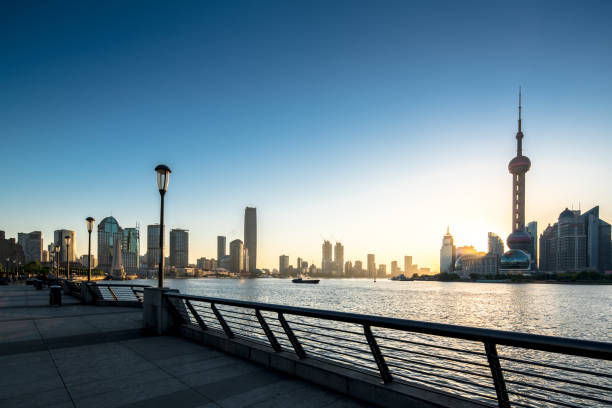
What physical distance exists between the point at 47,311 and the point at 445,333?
19.1 m

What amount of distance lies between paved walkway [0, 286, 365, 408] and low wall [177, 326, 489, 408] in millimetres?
197

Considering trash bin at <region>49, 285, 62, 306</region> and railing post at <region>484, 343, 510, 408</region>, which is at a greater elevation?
railing post at <region>484, 343, 510, 408</region>

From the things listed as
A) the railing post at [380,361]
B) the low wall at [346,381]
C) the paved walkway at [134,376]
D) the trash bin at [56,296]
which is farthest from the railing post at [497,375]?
the trash bin at [56,296]

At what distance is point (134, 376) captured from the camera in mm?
6836

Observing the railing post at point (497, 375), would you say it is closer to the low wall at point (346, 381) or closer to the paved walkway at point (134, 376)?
the low wall at point (346, 381)

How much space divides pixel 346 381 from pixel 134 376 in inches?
166

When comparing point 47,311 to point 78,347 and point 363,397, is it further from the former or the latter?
point 363,397

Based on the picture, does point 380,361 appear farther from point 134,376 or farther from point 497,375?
point 134,376

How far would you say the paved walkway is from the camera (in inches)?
223

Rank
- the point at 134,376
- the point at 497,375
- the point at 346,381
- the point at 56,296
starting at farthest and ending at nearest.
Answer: the point at 56,296 < the point at 134,376 < the point at 346,381 < the point at 497,375

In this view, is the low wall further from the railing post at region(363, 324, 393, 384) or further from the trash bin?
the trash bin

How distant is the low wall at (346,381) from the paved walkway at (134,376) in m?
0.20

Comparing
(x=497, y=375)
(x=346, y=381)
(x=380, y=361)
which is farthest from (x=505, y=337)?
(x=346, y=381)

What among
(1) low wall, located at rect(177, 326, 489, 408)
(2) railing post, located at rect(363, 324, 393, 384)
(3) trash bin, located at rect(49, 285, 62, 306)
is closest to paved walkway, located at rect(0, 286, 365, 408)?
(1) low wall, located at rect(177, 326, 489, 408)
